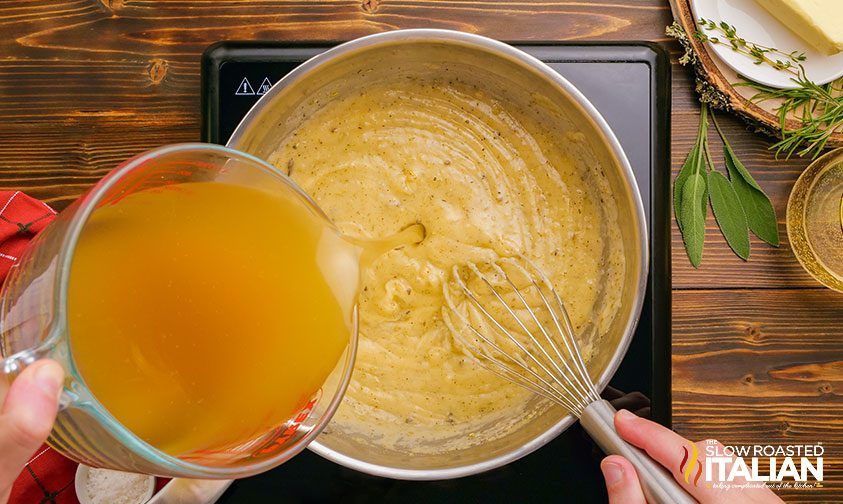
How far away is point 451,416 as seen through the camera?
917mm

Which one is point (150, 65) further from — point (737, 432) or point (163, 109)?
point (737, 432)

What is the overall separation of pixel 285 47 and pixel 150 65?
272 millimetres

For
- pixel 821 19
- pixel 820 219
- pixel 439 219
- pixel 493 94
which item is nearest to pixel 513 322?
pixel 439 219

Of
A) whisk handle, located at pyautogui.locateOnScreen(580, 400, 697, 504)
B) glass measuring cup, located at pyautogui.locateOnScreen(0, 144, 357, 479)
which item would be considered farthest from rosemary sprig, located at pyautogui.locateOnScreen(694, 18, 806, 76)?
glass measuring cup, located at pyautogui.locateOnScreen(0, 144, 357, 479)

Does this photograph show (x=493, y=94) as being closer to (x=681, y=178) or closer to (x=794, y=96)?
(x=681, y=178)

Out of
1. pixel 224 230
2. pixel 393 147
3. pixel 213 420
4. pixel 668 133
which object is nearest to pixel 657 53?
pixel 668 133

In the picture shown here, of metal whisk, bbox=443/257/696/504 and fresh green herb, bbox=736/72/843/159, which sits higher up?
fresh green herb, bbox=736/72/843/159

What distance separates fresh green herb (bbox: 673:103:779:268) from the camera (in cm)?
101

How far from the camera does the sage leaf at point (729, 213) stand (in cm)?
102

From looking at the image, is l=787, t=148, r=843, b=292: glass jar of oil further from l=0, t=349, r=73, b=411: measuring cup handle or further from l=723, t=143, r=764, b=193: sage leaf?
l=0, t=349, r=73, b=411: measuring cup handle

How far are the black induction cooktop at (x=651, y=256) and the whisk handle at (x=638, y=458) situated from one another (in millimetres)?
165

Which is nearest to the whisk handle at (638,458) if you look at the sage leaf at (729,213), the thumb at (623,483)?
the thumb at (623,483)

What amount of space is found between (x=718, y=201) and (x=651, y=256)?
212 mm

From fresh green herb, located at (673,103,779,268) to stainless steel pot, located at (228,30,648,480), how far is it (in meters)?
0.20
